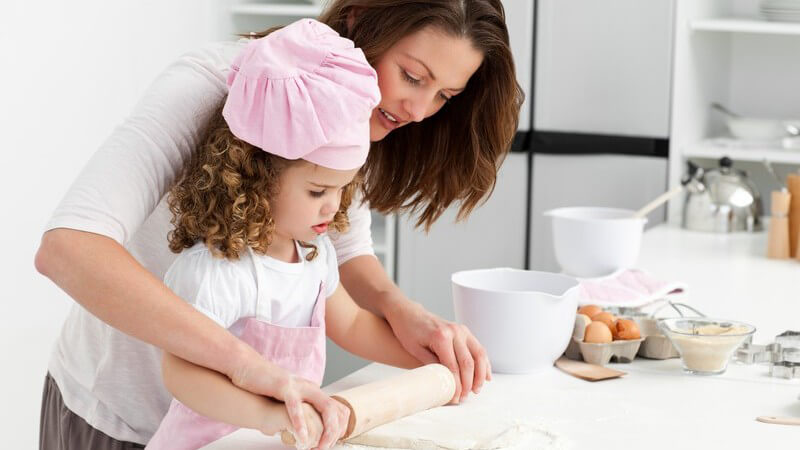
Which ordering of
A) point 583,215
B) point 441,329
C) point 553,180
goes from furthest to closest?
point 553,180, point 583,215, point 441,329

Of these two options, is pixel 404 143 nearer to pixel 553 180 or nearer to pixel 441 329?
pixel 441 329

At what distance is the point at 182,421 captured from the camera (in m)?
1.16

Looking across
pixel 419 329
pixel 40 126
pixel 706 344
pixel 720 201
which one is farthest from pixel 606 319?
pixel 40 126

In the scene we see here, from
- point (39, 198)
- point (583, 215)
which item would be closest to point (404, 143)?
point (583, 215)

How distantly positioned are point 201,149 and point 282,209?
0.12 meters

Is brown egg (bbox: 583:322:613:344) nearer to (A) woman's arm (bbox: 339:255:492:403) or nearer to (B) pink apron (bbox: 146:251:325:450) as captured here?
(A) woman's arm (bbox: 339:255:492:403)

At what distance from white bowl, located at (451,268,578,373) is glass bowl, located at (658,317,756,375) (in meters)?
0.15

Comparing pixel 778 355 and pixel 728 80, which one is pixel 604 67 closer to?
pixel 728 80

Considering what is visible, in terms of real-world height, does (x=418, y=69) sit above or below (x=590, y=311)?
above

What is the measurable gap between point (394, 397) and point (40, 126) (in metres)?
1.83

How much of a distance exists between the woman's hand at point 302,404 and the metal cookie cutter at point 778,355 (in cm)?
71

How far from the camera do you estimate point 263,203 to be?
1171mm

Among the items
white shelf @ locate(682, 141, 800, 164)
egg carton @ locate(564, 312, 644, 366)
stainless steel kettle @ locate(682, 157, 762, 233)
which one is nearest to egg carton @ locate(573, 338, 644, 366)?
egg carton @ locate(564, 312, 644, 366)

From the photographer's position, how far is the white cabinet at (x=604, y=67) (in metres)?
2.79
